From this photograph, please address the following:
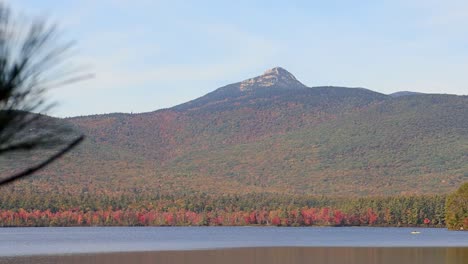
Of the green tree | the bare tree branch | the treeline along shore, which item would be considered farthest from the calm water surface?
the bare tree branch

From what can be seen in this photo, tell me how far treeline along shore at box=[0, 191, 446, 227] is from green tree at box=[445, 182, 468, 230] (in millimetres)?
19195

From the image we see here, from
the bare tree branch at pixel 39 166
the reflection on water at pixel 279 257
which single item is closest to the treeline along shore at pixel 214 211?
the reflection on water at pixel 279 257

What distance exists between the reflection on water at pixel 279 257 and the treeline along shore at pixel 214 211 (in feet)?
220

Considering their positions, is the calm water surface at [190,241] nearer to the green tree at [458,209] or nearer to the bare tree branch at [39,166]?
the green tree at [458,209]

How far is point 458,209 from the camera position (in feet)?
385

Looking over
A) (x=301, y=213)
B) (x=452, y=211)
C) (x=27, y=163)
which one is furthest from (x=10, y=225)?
(x=27, y=163)

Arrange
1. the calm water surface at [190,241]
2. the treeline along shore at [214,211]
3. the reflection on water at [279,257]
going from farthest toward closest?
the treeline along shore at [214,211]
the calm water surface at [190,241]
the reflection on water at [279,257]

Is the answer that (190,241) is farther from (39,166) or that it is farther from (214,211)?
(39,166)

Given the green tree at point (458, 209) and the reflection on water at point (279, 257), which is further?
the green tree at point (458, 209)

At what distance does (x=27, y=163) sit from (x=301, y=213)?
153m

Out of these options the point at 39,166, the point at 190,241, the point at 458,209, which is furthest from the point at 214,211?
the point at 39,166

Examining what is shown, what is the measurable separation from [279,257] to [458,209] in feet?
180

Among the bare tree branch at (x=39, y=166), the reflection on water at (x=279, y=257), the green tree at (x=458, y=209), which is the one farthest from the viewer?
the green tree at (x=458, y=209)

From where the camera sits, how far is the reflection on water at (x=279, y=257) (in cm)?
6209
